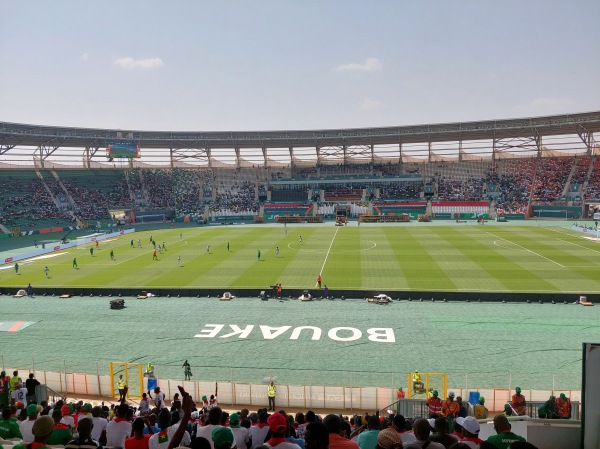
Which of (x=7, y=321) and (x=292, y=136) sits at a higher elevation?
(x=292, y=136)

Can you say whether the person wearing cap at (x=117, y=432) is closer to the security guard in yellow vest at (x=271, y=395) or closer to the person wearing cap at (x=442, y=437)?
the person wearing cap at (x=442, y=437)

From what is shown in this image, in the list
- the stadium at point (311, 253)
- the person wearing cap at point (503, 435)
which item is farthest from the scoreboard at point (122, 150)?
the person wearing cap at point (503, 435)

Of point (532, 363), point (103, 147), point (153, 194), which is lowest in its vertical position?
point (532, 363)

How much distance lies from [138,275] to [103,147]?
6235cm

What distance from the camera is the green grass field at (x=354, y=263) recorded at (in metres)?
34.1

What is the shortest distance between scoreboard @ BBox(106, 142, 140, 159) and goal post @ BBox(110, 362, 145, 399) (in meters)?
75.6

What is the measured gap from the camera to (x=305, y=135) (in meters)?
93.2

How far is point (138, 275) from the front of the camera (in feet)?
127

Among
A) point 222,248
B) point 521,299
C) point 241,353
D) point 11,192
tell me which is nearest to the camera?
point 241,353

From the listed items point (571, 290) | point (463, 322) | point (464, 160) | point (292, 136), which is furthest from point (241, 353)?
point (464, 160)

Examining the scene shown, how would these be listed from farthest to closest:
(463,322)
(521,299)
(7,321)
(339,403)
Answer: (521,299) → (7,321) → (463,322) → (339,403)

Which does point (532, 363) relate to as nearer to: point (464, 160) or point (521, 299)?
point (521, 299)

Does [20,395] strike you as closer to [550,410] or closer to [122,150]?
[550,410]

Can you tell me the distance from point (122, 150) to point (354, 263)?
2515 inches
